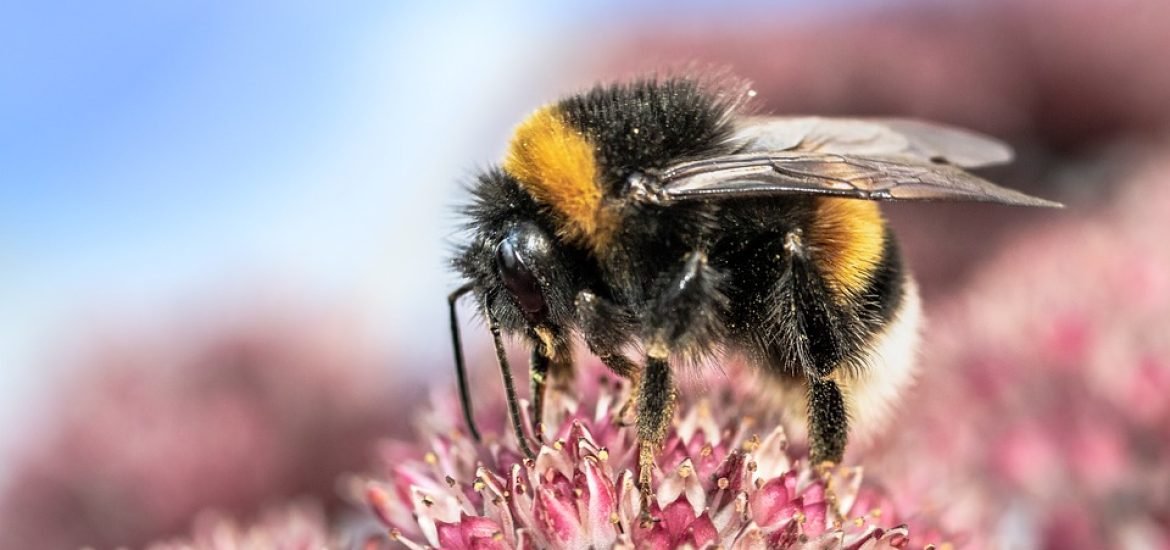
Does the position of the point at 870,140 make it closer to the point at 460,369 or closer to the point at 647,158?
the point at 647,158

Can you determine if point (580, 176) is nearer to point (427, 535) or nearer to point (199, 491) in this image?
point (427, 535)

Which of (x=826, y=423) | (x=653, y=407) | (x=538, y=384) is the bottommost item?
(x=826, y=423)

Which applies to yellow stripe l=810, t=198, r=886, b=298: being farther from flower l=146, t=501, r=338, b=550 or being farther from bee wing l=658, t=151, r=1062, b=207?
flower l=146, t=501, r=338, b=550

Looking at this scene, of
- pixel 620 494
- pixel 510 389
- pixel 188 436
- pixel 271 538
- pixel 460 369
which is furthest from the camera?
pixel 188 436

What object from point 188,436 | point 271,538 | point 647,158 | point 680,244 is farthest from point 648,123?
point 188,436

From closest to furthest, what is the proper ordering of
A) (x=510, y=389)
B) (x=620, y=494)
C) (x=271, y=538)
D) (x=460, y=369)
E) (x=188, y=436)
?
1. (x=620, y=494)
2. (x=510, y=389)
3. (x=460, y=369)
4. (x=271, y=538)
5. (x=188, y=436)
